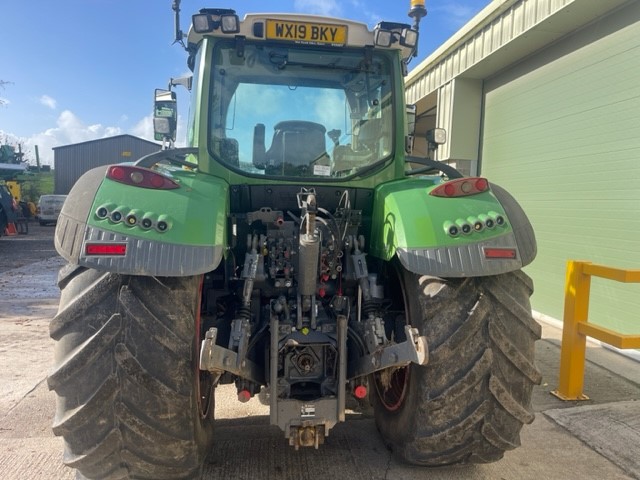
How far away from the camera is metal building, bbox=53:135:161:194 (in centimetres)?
2761

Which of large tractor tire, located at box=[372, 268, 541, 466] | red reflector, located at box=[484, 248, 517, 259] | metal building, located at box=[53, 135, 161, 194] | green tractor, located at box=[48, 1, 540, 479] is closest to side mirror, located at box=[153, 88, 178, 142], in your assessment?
green tractor, located at box=[48, 1, 540, 479]

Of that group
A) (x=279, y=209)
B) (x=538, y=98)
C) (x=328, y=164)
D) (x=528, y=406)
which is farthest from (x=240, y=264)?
(x=538, y=98)

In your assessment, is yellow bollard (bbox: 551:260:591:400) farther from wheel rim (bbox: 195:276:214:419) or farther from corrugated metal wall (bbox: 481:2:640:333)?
wheel rim (bbox: 195:276:214:419)

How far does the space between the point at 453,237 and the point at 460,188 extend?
348mm

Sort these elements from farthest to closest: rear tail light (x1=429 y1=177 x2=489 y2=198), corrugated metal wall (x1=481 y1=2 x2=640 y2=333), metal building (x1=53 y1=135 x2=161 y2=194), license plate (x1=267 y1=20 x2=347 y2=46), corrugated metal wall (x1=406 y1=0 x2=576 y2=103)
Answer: metal building (x1=53 y1=135 x2=161 y2=194), corrugated metal wall (x1=406 y1=0 x2=576 y2=103), corrugated metal wall (x1=481 y1=2 x2=640 y2=333), license plate (x1=267 y1=20 x2=347 y2=46), rear tail light (x1=429 y1=177 x2=489 y2=198)

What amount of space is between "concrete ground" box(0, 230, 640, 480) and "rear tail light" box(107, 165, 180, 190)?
1.60m

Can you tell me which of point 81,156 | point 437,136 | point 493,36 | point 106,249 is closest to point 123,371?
point 106,249

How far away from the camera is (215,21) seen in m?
2.82

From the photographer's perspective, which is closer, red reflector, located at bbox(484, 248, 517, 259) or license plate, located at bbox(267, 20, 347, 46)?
red reflector, located at bbox(484, 248, 517, 259)

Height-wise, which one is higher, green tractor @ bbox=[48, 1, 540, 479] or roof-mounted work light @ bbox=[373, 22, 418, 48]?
roof-mounted work light @ bbox=[373, 22, 418, 48]

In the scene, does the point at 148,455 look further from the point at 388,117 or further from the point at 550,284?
the point at 550,284

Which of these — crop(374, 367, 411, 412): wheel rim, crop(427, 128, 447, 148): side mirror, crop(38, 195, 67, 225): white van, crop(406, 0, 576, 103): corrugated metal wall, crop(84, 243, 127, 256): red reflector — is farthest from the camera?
crop(38, 195, 67, 225): white van

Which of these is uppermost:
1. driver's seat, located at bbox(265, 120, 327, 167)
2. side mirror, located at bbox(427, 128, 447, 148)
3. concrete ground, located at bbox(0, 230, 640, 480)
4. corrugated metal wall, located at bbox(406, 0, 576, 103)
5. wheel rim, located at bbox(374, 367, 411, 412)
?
corrugated metal wall, located at bbox(406, 0, 576, 103)

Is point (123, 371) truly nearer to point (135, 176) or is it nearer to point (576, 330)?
point (135, 176)
